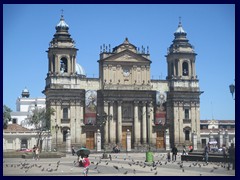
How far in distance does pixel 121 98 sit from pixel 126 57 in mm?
6249

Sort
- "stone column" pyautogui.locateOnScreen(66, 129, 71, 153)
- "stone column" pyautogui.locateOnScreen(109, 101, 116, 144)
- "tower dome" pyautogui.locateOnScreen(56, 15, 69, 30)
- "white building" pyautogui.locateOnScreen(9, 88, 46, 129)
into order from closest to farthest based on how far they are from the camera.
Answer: "stone column" pyautogui.locateOnScreen(66, 129, 71, 153), "stone column" pyautogui.locateOnScreen(109, 101, 116, 144), "tower dome" pyautogui.locateOnScreen(56, 15, 69, 30), "white building" pyautogui.locateOnScreen(9, 88, 46, 129)

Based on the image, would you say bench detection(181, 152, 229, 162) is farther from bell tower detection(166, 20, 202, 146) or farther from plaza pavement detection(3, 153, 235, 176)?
bell tower detection(166, 20, 202, 146)

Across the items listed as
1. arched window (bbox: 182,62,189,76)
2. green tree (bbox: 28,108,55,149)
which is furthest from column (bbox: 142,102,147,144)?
green tree (bbox: 28,108,55,149)

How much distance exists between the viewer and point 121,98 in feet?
240

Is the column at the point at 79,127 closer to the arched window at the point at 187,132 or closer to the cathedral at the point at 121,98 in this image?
the cathedral at the point at 121,98

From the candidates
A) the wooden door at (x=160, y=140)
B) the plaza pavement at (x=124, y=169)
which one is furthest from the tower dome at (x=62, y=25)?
the plaza pavement at (x=124, y=169)

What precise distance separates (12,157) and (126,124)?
28480 mm

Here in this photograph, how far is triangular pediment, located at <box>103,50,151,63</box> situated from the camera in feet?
241

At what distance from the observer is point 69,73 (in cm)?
7219

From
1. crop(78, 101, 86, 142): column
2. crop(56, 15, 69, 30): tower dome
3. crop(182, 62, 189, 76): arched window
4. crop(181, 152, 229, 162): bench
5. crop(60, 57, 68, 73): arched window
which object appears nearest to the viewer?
crop(181, 152, 229, 162): bench

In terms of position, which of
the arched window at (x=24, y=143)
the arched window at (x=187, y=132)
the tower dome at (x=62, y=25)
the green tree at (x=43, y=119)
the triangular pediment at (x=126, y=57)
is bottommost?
the arched window at (x=24, y=143)

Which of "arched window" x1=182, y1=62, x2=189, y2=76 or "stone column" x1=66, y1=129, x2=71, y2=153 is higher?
"arched window" x1=182, y1=62, x2=189, y2=76

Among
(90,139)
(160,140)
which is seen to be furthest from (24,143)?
(160,140)

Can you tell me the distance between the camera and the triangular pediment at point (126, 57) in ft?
241
